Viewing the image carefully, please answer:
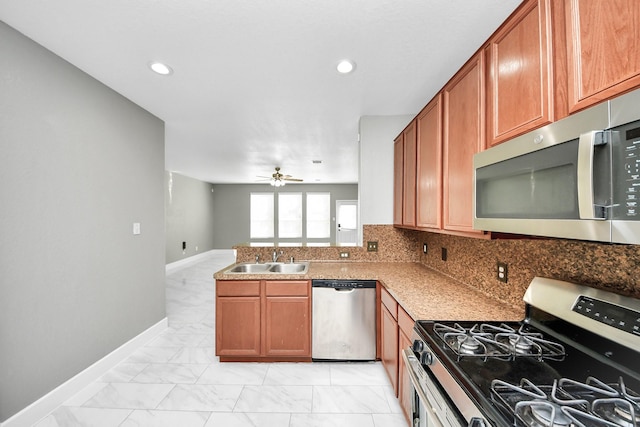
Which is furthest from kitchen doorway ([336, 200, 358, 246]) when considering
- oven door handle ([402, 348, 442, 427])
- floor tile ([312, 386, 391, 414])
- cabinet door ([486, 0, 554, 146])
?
cabinet door ([486, 0, 554, 146])

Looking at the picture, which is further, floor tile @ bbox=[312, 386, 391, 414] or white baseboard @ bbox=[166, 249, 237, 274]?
white baseboard @ bbox=[166, 249, 237, 274]

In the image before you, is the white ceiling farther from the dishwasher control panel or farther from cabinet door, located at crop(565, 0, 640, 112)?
the dishwasher control panel

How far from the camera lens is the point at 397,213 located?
2.79 meters

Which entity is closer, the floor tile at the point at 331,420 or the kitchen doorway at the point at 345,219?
the floor tile at the point at 331,420

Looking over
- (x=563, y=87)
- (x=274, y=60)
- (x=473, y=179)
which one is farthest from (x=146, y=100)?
(x=563, y=87)

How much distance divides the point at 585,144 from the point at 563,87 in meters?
0.34

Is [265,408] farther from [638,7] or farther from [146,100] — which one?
[146,100]

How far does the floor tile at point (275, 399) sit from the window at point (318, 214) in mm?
6983

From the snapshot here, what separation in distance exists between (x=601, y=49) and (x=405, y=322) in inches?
58.9

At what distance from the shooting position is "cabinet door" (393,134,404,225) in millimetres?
2637

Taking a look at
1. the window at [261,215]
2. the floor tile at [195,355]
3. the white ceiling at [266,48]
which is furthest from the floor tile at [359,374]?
the window at [261,215]

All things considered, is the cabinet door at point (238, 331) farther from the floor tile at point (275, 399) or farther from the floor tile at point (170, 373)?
the floor tile at point (275, 399)

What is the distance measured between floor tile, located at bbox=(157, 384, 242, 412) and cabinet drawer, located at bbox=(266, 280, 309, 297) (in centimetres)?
81

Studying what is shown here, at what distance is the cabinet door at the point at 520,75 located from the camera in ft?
3.17
